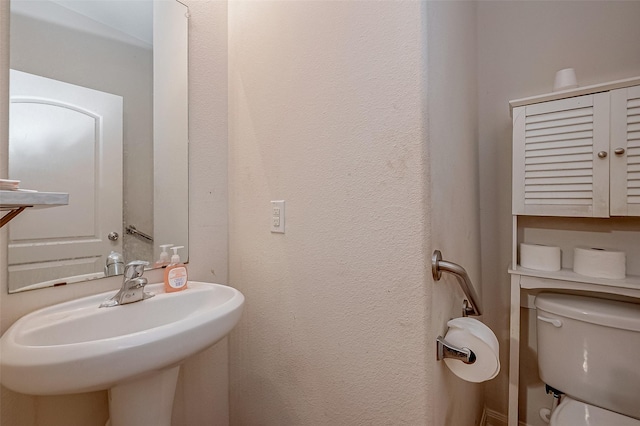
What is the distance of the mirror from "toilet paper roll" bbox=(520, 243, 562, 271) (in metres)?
1.44

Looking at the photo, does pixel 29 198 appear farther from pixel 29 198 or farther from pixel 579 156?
pixel 579 156

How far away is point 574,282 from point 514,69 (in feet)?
3.46

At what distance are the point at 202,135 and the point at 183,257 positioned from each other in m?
0.49

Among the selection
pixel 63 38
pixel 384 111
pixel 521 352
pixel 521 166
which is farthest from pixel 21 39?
pixel 521 352

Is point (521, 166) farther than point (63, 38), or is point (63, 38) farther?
point (521, 166)

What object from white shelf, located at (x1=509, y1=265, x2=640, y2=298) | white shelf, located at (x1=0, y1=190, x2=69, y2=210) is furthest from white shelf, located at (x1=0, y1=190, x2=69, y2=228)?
white shelf, located at (x1=509, y1=265, x2=640, y2=298)

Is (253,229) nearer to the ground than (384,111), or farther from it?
nearer to the ground

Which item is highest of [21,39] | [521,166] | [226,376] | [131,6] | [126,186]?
[131,6]

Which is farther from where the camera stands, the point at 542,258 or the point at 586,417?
the point at 542,258

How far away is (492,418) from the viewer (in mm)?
1448

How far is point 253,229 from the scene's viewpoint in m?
1.08

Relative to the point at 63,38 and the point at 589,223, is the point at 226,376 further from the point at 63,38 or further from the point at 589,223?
the point at 589,223

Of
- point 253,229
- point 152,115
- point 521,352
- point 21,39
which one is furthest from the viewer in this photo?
point 521,352

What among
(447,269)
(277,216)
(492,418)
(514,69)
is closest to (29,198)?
(277,216)
